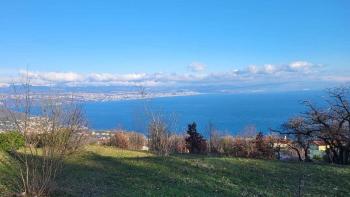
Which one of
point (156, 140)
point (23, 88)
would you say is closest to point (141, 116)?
point (156, 140)

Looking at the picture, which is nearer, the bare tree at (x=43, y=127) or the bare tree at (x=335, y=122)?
the bare tree at (x=43, y=127)

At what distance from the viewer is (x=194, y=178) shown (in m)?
15.1

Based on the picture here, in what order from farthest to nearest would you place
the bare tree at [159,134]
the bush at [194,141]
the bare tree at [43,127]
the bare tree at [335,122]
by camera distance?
the bush at [194,141], the bare tree at [159,134], the bare tree at [335,122], the bare tree at [43,127]

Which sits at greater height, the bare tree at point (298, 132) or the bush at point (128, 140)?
the bare tree at point (298, 132)

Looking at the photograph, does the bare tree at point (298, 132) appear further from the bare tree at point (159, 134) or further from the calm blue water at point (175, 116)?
the bare tree at point (159, 134)

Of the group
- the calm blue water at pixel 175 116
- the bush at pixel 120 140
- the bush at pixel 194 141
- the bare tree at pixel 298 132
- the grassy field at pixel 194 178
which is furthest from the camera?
the bush at pixel 120 140

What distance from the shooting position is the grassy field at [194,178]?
1261 cm

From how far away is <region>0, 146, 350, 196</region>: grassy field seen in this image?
1261cm

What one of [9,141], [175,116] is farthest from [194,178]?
[175,116]

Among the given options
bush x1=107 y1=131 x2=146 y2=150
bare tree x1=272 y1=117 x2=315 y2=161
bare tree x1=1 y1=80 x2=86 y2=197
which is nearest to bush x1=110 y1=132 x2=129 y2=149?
bush x1=107 y1=131 x2=146 y2=150

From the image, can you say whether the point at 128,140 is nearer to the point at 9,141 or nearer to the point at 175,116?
the point at 175,116

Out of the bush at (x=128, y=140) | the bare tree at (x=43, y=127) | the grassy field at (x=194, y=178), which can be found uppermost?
the bare tree at (x=43, y=127)

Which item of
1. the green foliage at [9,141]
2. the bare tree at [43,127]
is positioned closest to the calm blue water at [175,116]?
the green foliage at [9,141]

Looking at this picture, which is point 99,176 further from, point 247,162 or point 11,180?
point 247,162
